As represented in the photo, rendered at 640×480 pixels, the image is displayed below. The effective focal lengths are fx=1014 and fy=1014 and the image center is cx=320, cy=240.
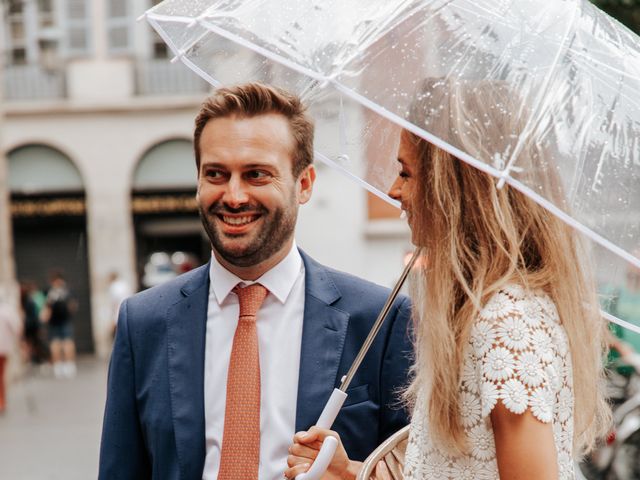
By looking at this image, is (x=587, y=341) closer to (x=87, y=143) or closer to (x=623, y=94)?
(x=623, y=94)

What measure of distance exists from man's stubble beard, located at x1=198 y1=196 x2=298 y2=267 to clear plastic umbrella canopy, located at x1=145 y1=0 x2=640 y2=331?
413 mm

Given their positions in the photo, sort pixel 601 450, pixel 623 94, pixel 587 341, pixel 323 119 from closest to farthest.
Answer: pixel 587 341 < pixel 623 94 < pixel 323 119 < pixel 601 450

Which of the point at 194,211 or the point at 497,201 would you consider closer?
the point at 497,201

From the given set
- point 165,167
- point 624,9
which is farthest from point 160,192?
point 624,9

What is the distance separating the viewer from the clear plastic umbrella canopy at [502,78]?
6.79 feet

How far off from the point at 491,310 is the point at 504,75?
0.55m

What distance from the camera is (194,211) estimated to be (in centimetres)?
2297

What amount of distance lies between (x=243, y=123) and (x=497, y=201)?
839 mm

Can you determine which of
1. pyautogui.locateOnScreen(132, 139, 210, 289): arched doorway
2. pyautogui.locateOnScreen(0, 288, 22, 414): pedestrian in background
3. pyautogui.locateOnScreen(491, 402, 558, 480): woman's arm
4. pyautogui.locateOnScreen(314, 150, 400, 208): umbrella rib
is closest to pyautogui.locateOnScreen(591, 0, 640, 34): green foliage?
pyautogui.locateOnScreen(314, 150, 400, 208): umbrella rib

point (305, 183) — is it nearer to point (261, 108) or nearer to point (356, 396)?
point (261, 108)

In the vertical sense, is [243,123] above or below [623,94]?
below

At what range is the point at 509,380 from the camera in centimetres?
191

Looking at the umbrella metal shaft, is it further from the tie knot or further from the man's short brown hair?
the man's short brown hair

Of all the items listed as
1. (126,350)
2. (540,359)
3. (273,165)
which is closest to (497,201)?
(540,359)
